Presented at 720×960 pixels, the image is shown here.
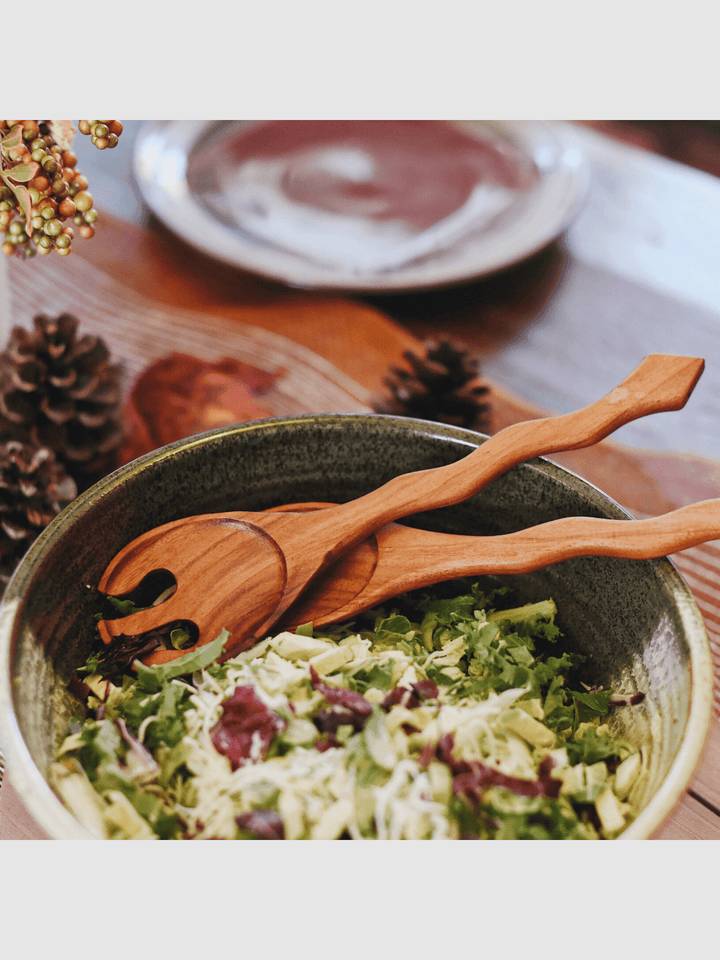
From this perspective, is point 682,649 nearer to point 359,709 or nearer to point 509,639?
point 509,639

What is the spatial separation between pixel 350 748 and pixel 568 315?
90cm

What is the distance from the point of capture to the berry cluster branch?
0.61 metres

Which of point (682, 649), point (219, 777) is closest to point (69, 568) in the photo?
point (219, 777)

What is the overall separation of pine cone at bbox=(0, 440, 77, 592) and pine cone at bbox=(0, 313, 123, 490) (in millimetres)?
65

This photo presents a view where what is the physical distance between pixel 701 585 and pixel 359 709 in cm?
53

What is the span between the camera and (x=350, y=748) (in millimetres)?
608

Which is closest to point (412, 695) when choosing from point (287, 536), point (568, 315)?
point (287, 536)

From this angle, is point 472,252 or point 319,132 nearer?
point 472,252

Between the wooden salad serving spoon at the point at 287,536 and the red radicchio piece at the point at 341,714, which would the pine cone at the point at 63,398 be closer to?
the wooden salad serving spoon at the point at 287,536

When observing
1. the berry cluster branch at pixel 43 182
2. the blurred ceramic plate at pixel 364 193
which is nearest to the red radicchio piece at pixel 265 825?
the berry cluster branch at pixel 43 182

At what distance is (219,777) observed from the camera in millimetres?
603

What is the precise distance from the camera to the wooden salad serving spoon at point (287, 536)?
2.40 feet

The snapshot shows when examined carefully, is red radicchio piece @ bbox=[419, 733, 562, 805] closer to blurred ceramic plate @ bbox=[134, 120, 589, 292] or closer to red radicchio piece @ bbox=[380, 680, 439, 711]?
red radicchio piece @ bbox=[380, 680, 439, 711]

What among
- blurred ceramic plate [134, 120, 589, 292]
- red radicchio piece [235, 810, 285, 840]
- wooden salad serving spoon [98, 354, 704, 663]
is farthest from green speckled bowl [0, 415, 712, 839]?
blurred ceramic plate [134, 120, 589, 292]
